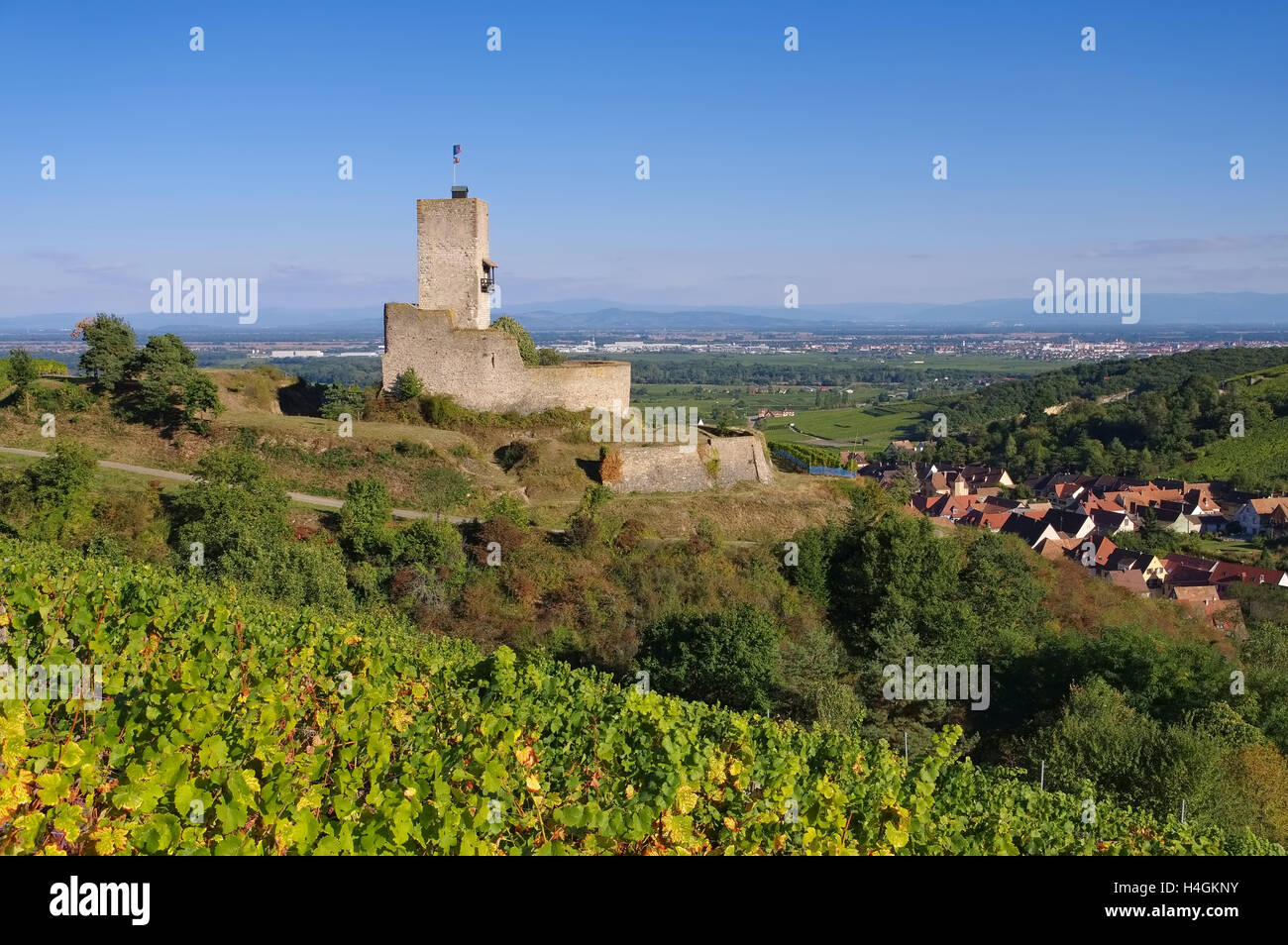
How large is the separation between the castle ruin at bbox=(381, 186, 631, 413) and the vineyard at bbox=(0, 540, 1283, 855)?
705 inches

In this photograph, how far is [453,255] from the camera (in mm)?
29234

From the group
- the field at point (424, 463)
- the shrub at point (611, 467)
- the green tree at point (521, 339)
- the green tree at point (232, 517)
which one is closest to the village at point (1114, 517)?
the field at point (424, 463)

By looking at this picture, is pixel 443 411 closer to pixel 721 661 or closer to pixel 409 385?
pixel 409 385

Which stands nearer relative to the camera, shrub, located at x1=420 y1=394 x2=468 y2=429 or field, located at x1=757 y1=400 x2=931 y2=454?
shrub, located at x1=420 y1=394 x2=468 y2=429

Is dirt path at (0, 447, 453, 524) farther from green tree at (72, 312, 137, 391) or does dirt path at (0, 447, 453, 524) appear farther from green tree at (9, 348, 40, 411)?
green tree at (72, 312, 137, 391)

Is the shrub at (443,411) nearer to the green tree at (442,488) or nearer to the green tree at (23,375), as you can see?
the green tree at (442,488)

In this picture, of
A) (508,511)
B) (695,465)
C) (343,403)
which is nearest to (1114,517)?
(695,465)

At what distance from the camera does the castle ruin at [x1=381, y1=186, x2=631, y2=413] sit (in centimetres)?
2906

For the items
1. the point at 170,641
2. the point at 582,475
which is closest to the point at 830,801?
the point at 170,641

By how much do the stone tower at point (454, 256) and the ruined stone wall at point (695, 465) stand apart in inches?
265

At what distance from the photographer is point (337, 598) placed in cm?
1947

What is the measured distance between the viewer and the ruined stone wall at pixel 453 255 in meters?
28.9

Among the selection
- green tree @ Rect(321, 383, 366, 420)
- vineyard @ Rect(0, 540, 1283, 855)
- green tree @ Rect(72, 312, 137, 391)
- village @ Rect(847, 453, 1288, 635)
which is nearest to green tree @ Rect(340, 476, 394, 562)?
green tree @ Rect(321, 383, 366, 420)
